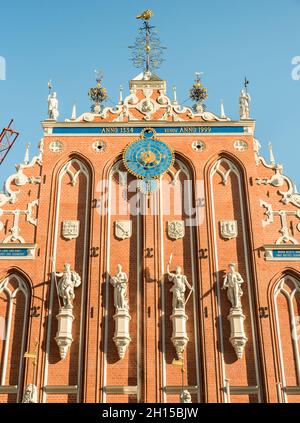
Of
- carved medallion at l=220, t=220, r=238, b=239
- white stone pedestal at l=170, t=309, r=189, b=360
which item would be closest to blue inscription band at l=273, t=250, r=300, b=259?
carved medallion at l=220, t=220, r=238, b=239

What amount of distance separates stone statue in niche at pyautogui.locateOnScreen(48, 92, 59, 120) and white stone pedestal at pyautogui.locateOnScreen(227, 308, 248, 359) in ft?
32.9

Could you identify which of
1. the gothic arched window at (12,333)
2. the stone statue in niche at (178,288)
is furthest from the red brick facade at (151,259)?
the stone statue in niche at (178,288)

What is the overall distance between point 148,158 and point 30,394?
9220 millimetres

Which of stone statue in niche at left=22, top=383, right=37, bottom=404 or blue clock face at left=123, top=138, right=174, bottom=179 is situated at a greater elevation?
blue clock face at left=123, top=138, right=174, bottom=179

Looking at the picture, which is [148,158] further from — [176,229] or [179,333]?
[179,333]

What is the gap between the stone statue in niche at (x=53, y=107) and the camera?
23141 millimetres

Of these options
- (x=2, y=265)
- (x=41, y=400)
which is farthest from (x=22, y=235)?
(x=41, y=400)

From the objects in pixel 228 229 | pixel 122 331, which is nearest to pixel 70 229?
pixel 122 331

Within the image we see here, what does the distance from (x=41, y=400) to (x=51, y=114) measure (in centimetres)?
1064

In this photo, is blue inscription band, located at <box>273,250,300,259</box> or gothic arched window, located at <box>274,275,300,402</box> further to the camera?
blue inscription band, located at <box>273,250,300,259</box>

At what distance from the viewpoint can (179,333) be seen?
62.2 feet

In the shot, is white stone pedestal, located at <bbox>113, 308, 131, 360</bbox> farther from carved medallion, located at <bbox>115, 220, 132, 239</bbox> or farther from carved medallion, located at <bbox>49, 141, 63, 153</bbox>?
carved medallion, located at <bbox>49, 141, 63, 153</bbox>

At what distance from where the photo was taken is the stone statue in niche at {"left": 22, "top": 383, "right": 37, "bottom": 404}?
17.9 m
